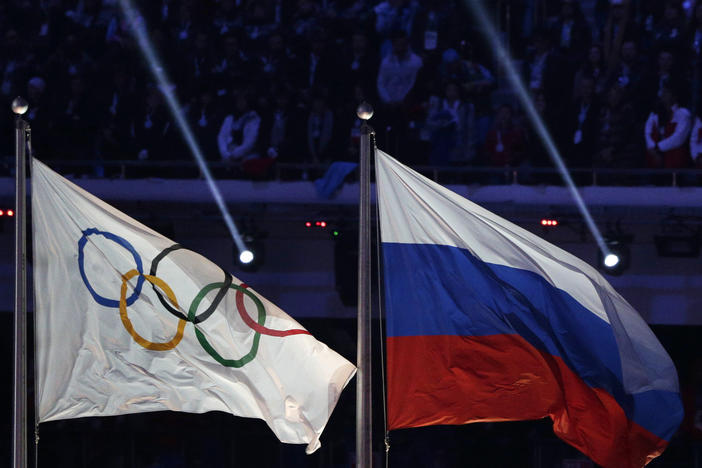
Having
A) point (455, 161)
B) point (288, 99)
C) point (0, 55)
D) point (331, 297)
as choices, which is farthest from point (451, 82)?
→ point (0, 55)

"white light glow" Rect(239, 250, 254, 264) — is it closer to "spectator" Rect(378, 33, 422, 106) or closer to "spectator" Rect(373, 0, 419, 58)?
"spectator" Rect(378, 33, 422, 106)

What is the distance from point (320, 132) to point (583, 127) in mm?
2462

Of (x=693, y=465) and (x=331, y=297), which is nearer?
(x=331, y=297)

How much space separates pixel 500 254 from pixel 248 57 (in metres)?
5.98

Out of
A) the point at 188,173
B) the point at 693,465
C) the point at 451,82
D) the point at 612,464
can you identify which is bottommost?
the point at 693,465

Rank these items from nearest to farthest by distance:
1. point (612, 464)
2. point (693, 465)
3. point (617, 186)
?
Answer: point (612, 464), point (617, 186), point (693, 465)

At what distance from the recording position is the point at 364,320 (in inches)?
269

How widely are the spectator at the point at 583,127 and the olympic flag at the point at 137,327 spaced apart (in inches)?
197

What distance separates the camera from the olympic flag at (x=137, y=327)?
7.07 metres

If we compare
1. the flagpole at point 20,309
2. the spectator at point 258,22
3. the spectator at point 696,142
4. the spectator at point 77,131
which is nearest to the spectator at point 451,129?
the spectator at point 696,142

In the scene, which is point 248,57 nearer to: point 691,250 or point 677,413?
point 691,250

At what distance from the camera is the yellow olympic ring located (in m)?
7.09

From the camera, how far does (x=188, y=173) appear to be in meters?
11.9

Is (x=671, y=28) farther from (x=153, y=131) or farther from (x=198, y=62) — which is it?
(x=153, y=131)
